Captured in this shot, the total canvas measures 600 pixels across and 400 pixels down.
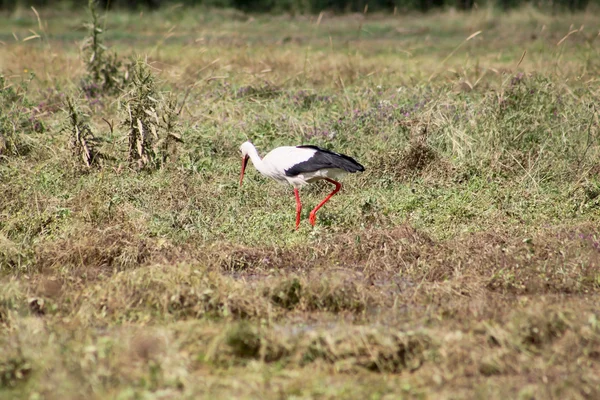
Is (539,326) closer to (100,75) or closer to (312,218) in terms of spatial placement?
(312,218)

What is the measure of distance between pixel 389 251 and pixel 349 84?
5931 millimetres

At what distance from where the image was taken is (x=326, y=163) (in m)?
6.68

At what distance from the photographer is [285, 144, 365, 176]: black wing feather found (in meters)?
6.60

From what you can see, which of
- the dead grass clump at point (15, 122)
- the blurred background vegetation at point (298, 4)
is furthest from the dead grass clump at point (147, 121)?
the blurred background vegetation at point (298, 4)

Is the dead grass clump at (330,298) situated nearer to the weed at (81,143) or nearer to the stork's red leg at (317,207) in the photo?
the stork's red leg at (317,207)

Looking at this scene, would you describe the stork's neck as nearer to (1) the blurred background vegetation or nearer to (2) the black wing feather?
(2) the black wing feather

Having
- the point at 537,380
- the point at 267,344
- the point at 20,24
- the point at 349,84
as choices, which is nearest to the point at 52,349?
the point at 267,344

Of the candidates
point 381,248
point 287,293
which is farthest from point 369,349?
point 381,248

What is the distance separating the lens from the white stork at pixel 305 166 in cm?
668

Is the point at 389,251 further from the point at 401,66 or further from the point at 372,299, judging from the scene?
the point at 401,66

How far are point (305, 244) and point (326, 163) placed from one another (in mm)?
904

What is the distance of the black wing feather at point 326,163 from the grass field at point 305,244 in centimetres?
43

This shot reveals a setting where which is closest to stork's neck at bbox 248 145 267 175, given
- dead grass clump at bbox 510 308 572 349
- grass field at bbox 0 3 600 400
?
grass field at bbox 0 3 600 400

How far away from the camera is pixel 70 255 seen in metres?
5.79
